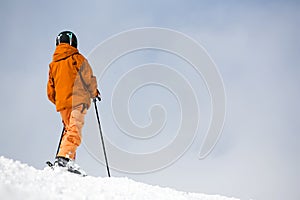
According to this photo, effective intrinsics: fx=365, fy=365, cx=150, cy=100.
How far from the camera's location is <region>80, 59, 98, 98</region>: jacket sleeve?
6.73 meters

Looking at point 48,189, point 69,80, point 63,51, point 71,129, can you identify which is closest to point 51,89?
point 69,80

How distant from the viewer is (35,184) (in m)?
3.46

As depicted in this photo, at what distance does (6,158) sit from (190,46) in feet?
34.8

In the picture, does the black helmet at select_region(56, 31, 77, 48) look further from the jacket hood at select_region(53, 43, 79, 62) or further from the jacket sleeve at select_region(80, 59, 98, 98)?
the jacket sleeve at select_region(80, 59, 98, 98)

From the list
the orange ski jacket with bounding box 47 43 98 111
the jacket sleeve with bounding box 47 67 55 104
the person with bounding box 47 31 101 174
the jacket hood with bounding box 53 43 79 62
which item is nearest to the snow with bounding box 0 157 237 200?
the person with bounding box 47 31 101 174

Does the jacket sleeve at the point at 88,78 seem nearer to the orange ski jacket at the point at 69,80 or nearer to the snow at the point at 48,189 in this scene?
the orange ski jacket at the point at 69,80

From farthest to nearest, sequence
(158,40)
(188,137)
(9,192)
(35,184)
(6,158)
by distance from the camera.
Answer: (158,40), (188,137), (6,158), (35,184), (9,192)

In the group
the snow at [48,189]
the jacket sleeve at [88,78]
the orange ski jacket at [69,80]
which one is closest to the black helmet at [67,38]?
the orange ski jacket at [69,80]

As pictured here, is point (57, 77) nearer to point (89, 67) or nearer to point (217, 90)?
point (89, 67)

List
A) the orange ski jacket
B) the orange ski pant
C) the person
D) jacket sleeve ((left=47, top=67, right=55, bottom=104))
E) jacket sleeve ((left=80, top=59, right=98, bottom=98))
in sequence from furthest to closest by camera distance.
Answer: jacket sleeve ((left=47, top=67, right=55, bottom=104))
jacket sleeve ((left=80, top=59, right=98, bottom=98))
the orange ski jacket
the person
the orange ski pant

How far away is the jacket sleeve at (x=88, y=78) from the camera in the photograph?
22.1 ft

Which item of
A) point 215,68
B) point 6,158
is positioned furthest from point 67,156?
point 215,68

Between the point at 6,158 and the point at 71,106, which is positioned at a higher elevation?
the point at 71,106

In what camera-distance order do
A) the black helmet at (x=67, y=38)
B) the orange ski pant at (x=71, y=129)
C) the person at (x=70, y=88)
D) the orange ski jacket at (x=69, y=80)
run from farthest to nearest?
the black helmet at (x=67, y=38) < the orange ski jacket at (x=69, y=80) < the person at (x=70, y=88) < the orange ski pant at (x=71, y=129)
